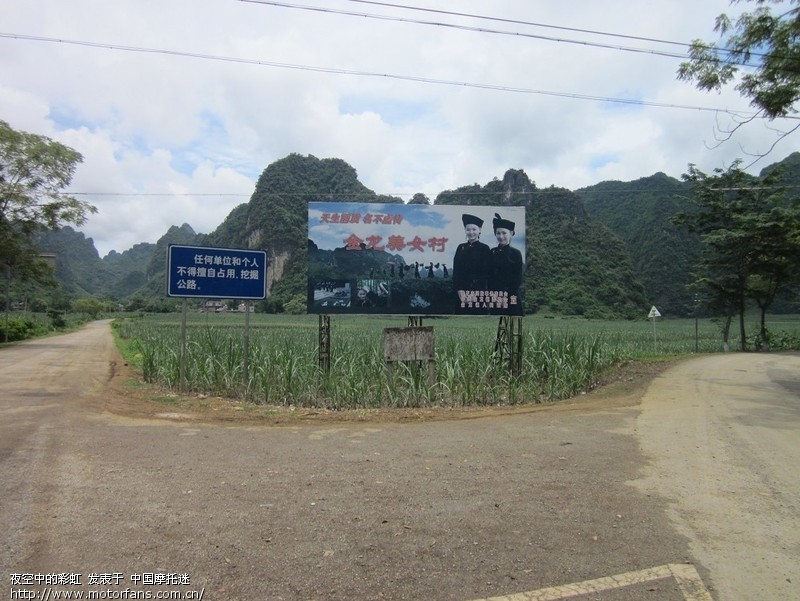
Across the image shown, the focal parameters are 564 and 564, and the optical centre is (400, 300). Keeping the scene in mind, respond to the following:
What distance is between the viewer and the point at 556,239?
209ft

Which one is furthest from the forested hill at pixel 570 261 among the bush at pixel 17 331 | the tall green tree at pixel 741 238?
the bush at pixel 17 331

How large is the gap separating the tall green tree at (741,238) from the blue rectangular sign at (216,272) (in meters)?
19.3

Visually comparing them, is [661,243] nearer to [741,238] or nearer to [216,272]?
[741,238]

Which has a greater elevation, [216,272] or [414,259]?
[414,259]

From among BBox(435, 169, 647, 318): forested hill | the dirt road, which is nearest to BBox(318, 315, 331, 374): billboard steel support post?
the dirt road

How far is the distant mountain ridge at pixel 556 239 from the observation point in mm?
55844

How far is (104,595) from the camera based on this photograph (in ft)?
9.84

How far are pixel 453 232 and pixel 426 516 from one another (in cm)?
824

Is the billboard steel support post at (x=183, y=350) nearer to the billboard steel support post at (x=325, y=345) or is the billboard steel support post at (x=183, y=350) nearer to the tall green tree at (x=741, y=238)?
the billboard steel support post at (x=325, y=345)

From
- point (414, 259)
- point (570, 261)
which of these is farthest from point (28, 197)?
point (570, 261)

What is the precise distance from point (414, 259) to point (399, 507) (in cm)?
769

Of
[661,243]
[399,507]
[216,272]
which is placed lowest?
[399,507]

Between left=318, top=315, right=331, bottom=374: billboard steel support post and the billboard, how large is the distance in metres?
0.42

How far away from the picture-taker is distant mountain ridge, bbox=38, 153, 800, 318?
55.8m
